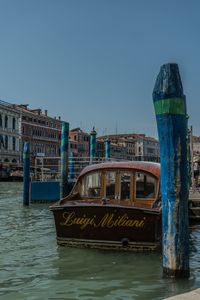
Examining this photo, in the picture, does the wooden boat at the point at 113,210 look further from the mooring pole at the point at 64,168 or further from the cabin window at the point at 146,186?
the mooring pole at the point at 64,168

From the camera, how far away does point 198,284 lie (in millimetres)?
6297

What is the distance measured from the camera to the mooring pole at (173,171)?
6121 mm

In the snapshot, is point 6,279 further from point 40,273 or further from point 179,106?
point 179,106

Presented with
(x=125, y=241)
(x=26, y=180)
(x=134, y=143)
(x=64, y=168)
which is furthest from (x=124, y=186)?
(x=134, y=143)

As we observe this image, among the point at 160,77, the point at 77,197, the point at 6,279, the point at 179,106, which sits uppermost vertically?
the point at 160,77

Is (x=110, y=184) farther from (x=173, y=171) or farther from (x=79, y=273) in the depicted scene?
(x=173, y=171)

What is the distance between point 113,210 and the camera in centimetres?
838

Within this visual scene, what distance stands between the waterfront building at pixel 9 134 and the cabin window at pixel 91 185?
57.3 m

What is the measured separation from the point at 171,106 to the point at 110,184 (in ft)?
11.6

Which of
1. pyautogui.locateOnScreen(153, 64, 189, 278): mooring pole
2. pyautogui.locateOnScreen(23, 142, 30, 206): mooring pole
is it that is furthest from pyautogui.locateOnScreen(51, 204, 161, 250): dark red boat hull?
pyautogui.locateOnScreen(23, 142, 30, 206): mooring pole

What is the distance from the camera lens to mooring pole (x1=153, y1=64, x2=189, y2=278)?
20.1 ft

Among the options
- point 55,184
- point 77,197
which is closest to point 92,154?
point 55,184

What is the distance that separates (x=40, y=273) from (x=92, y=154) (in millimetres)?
18812

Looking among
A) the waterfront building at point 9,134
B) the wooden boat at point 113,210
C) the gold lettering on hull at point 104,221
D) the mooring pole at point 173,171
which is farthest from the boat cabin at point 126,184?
the waterfront building at point 9,134
